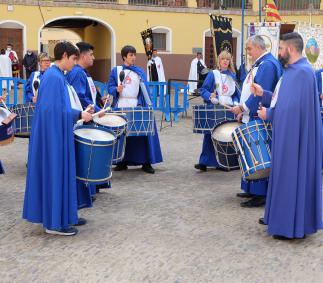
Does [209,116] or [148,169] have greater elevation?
[209,116]

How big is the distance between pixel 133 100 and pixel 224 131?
6.47 feet

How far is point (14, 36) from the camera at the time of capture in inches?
976

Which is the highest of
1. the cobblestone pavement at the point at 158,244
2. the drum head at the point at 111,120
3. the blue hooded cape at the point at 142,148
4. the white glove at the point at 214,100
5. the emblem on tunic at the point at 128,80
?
the emblem on tunic at the point at 128,80

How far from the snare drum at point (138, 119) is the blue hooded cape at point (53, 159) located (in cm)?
254

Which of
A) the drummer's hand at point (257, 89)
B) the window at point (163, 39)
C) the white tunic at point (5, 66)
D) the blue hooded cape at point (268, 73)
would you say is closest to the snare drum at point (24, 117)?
the blue hooded cape at point (268, 73)

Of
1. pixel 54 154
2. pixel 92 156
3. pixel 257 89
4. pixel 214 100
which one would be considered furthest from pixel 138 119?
pixel 54 154

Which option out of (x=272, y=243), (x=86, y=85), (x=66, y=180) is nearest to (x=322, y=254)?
(x=272, y=243)

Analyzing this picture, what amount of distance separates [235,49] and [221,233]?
24.1m

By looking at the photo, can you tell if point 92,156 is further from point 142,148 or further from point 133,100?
point 142,148

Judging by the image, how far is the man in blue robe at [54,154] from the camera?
15.7 feet

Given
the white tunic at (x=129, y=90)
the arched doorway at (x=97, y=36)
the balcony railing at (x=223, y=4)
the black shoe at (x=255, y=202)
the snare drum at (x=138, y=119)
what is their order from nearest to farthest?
1. the black shoe at (x=255, y=202)
2. the snare drum at (x=138, y=119)
3. the white tunic at (x=129, y=90)
4. the arched doorway at (x=97, y=36)
5. the balcony railing at (x=223, y=4)

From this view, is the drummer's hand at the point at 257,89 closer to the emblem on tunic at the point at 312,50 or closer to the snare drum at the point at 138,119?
the snare drum at the point at 138,119

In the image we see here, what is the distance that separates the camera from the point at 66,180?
4.84m

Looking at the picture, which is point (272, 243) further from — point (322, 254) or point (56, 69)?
point (56, 69)
